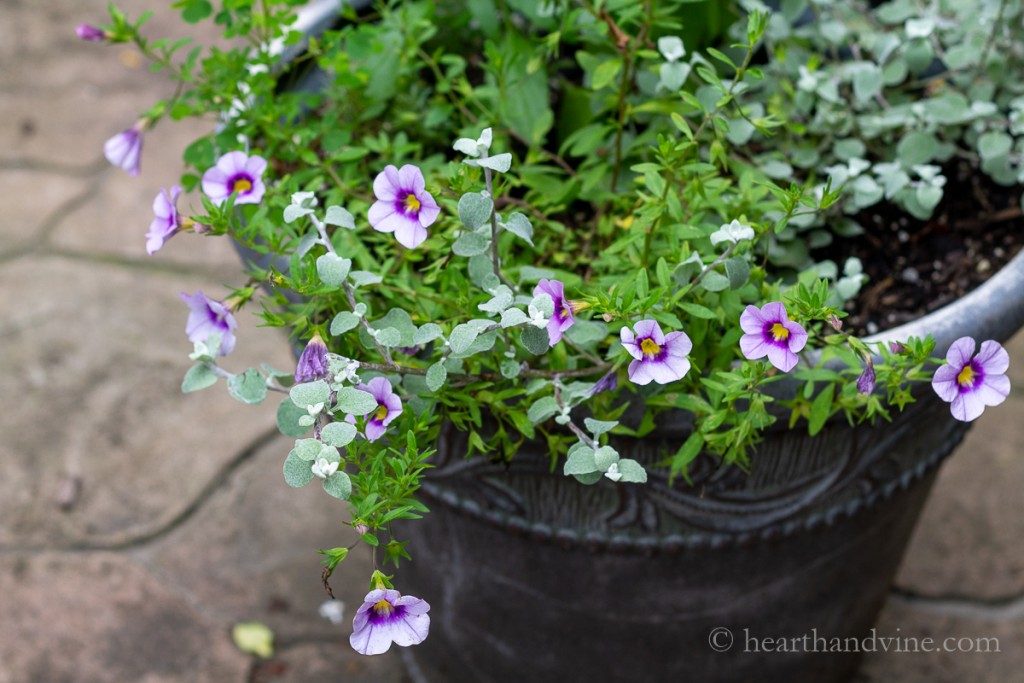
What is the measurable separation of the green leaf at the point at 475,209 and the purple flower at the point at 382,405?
0.13 metres

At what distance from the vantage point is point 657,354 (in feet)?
2.46

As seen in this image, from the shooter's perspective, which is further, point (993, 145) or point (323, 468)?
point (993, 145)

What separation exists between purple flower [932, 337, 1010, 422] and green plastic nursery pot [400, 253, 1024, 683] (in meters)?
0.11

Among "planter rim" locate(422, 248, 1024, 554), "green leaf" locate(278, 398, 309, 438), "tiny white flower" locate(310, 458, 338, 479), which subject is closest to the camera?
"tiny white flower" locate(310, 458, 338, 479)

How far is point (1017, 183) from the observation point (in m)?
1.14

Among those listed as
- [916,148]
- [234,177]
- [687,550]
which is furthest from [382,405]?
[916,148]

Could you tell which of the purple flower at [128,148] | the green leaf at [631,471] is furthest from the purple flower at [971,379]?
the purple flower at [128,148]

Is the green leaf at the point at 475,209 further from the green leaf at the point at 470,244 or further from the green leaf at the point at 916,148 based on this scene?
the green leaf at the point at 916,148

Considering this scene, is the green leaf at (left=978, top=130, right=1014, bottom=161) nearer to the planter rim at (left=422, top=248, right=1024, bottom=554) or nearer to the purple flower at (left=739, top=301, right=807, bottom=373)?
the planter rim at (left=422, top=248, right=1024, bottom=554)

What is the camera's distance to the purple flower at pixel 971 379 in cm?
74

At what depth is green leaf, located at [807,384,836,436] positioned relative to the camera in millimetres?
827

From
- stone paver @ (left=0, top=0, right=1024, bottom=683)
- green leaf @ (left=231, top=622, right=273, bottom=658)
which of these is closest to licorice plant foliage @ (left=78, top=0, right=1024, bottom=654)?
stone paver @ (left=0, top=0, right=1024, bottom=683)

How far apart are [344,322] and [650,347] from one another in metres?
0.22

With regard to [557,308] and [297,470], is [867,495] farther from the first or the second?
[297,470]
